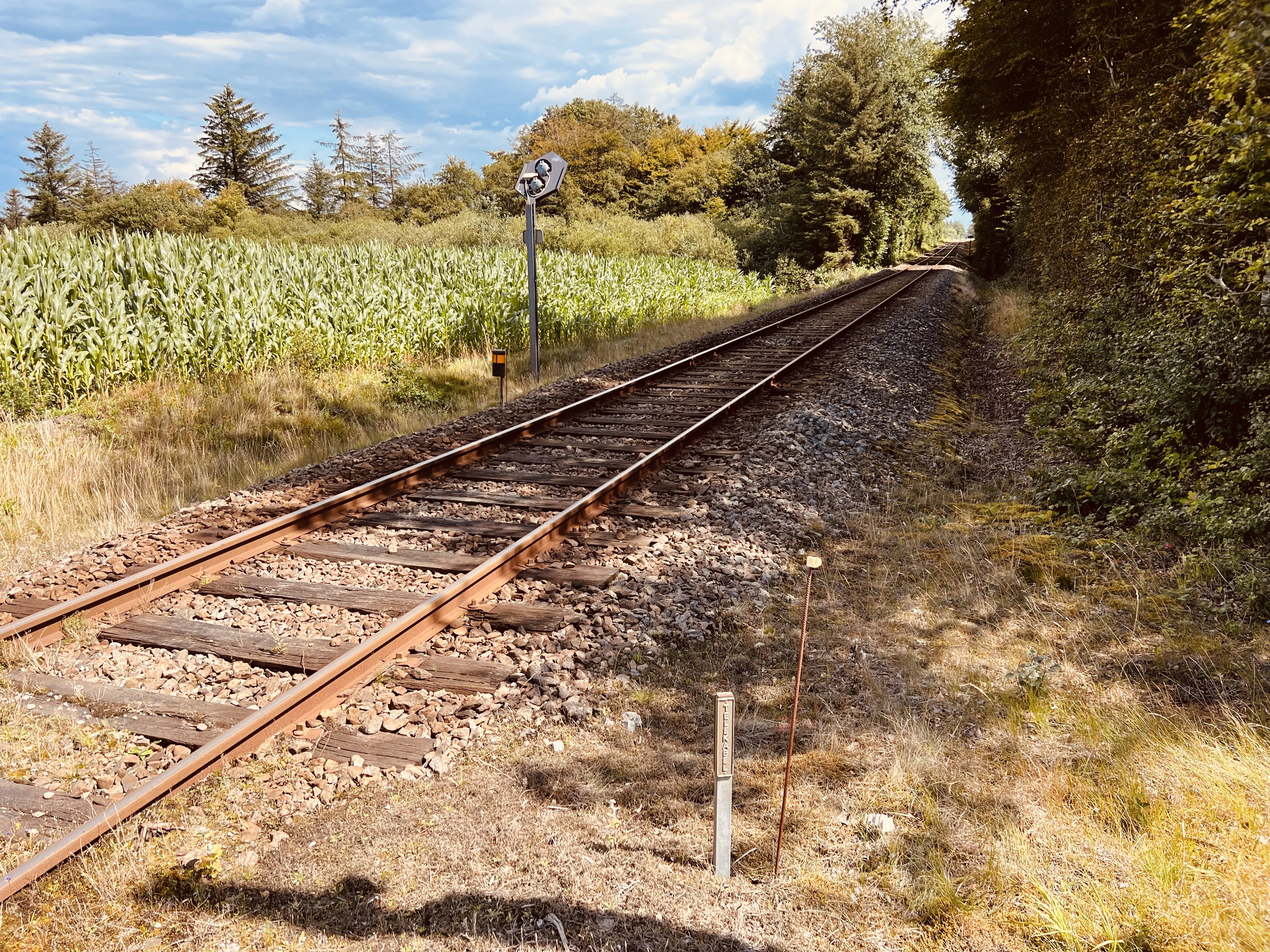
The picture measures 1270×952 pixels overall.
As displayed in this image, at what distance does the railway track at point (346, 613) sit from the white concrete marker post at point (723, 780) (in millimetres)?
1257

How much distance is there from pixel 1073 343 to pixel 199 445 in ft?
39.5

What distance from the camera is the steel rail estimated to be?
169 inches

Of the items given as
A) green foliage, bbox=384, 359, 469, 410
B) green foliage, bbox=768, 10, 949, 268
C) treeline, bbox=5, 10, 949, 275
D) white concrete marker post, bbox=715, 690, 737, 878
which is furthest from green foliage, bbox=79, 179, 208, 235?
white concrete marker post, bbox=715, 690, 737, 878

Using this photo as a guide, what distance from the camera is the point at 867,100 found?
1569 inches

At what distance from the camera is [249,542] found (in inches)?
218

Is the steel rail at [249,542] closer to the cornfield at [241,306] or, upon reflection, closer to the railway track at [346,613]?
the railway track at [346,613]

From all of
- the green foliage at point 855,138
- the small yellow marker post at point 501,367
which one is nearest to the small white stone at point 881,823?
the small yellow marker post at point 501,367

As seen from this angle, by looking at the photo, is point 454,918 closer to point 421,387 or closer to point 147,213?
point 421,387

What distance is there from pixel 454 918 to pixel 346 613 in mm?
2452

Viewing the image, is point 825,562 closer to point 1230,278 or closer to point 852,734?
point 852,734

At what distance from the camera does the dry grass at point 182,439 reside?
250 inches

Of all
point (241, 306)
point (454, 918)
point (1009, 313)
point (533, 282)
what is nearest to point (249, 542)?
point (454, 918)

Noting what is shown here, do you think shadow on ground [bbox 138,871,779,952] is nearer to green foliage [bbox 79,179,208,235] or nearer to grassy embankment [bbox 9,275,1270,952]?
grassy embankment [bbox 9,275,1270,952]

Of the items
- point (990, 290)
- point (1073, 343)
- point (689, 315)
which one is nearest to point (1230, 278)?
point (1073, 343)
